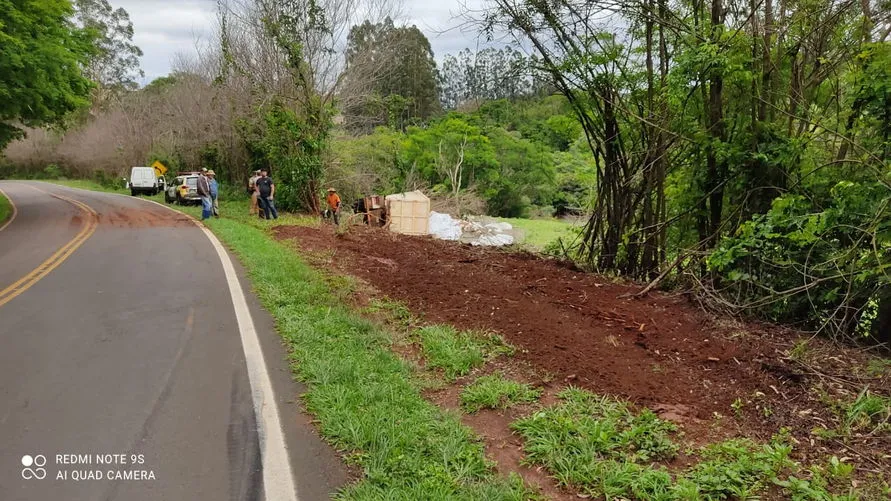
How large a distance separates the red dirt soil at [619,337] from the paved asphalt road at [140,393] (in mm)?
2287

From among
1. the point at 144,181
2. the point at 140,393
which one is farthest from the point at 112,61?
the point at 140,393

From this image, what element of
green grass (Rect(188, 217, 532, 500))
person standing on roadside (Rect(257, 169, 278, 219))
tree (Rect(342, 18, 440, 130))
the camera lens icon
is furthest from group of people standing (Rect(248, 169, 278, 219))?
the camera lens icon

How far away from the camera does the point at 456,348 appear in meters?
5.65

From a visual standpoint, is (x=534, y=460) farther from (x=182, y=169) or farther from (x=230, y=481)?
(x=182, y=169)

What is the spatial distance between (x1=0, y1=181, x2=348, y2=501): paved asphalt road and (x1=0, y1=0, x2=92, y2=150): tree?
10622 mm

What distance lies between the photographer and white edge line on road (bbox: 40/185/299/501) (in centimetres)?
346

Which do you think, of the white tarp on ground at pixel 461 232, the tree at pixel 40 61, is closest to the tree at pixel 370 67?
the white tarp on ground at pixel 461 232

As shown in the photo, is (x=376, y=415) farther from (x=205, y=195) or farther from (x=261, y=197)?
(x=205, y=195)

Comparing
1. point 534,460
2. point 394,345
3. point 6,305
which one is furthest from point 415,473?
point 6,305

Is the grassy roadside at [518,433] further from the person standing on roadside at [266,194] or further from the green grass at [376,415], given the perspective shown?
the person standing on roadside at [266,194]

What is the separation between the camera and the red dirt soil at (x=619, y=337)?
443 centimetres

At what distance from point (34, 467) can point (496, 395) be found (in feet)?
10.6

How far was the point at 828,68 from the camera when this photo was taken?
24.1ft

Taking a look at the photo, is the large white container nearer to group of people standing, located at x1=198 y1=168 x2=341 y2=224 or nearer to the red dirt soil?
group of people standing, located at x1=198 y1=168 x2=341 y2=224
